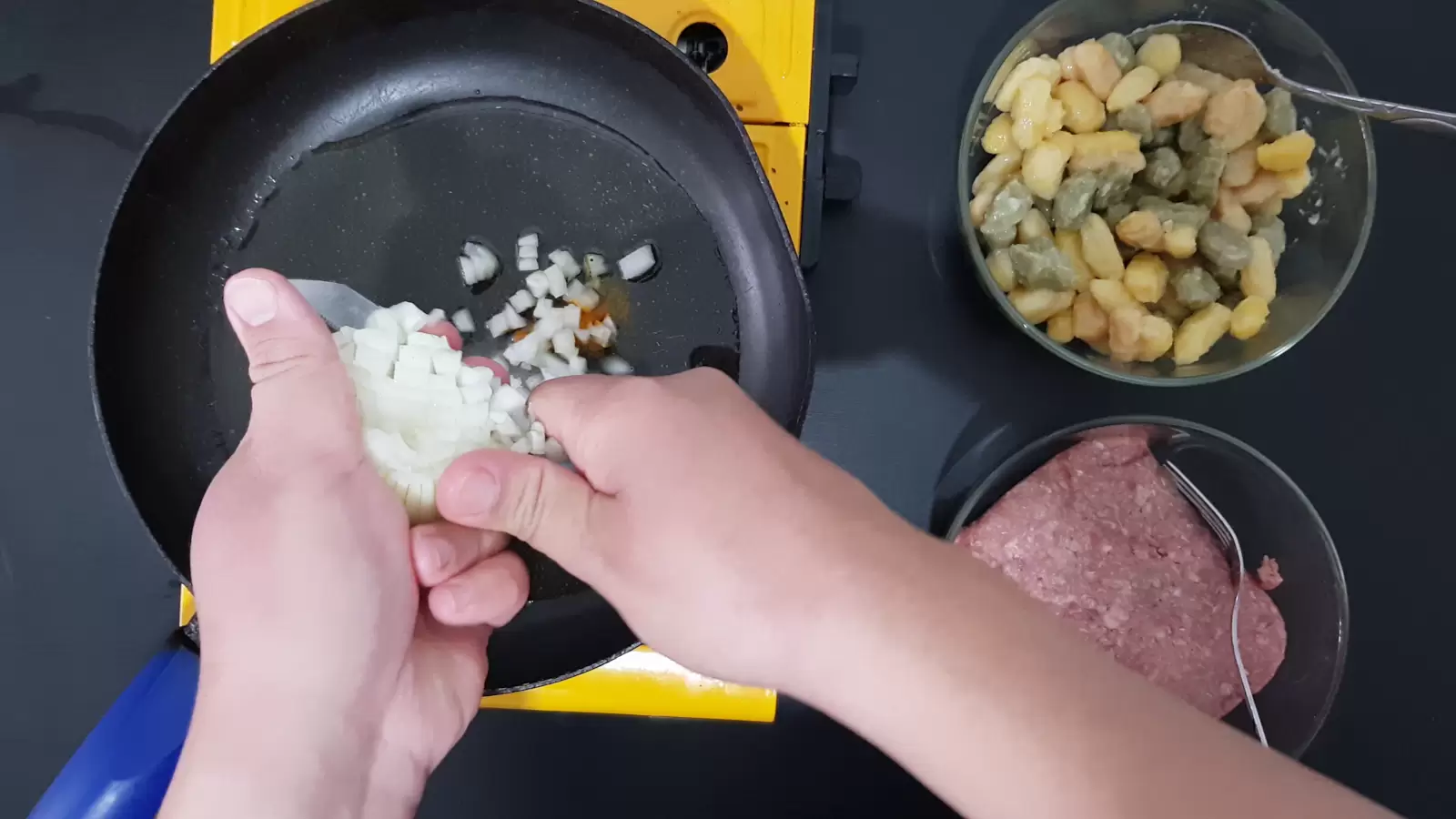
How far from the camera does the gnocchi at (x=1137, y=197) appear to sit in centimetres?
69

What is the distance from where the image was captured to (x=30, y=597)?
2.51 feet

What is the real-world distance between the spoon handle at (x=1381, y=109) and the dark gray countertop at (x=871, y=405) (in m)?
0.13

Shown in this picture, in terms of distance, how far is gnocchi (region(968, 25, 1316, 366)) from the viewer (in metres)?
0.69

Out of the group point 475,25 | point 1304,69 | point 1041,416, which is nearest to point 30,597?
point 475,25

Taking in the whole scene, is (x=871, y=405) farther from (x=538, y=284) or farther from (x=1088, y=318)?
(x=538, y=284)

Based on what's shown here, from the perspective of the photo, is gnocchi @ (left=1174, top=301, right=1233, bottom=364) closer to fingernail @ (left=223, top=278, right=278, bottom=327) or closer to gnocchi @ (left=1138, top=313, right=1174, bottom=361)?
gnocchi @ (left=1138, top=313, right=1174, bottom=361)

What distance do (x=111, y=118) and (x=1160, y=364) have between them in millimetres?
923

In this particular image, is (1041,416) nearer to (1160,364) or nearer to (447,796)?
(1160,364)

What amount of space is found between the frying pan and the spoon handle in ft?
1.54

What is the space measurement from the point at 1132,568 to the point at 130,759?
2.41ft

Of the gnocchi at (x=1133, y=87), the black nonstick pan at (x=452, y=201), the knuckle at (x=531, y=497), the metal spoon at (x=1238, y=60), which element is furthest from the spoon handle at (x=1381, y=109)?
the knuckle at (x=531, y=497)

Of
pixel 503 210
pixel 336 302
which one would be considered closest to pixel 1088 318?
pixel 503 210

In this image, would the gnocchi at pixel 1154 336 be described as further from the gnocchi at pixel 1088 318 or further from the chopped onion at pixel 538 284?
the chopped onion at pixel 538 284

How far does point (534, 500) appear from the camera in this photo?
48 cm
